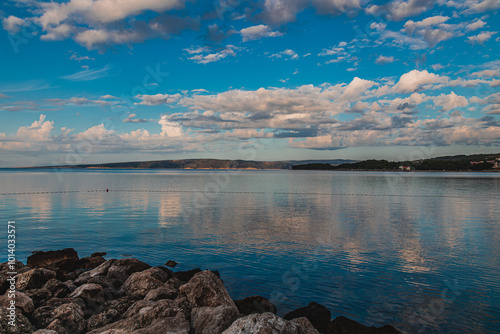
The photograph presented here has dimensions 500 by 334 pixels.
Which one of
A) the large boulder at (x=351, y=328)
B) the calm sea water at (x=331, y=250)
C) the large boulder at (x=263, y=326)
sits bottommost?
the calm sea water at (x=331, y=250)

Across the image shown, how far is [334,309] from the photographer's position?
46.9ft

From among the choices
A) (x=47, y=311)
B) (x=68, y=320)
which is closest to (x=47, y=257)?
(x=47, y=311)

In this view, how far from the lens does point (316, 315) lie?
12.8 m

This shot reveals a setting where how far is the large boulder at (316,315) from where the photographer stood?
12.4 meters

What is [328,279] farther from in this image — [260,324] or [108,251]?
[108,251]

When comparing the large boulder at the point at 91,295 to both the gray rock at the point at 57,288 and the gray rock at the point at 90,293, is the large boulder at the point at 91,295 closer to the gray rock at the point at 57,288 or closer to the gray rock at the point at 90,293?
the gray rock at the point at 90,293

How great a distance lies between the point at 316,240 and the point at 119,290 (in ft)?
53.1

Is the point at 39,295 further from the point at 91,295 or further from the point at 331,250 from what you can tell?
the point at 331,250

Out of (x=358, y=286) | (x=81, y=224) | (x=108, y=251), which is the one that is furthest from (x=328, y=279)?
(x=81, y=224)

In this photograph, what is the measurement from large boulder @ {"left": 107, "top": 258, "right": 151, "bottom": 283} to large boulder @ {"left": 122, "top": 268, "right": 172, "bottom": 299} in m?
1.13

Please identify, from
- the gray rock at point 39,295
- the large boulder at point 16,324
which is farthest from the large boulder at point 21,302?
the gray rock at point 39,295

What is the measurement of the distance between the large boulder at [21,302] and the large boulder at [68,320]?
1287 millimetres

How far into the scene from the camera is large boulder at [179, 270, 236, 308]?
1301 centimetres

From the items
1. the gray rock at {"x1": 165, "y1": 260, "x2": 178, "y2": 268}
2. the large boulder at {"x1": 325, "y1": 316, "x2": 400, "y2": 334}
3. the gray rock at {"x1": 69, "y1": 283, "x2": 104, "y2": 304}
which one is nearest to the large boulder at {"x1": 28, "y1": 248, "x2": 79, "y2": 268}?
the gray rock at {"x1": 165, "y1": 260, "x2": 178, "y2": 268}
